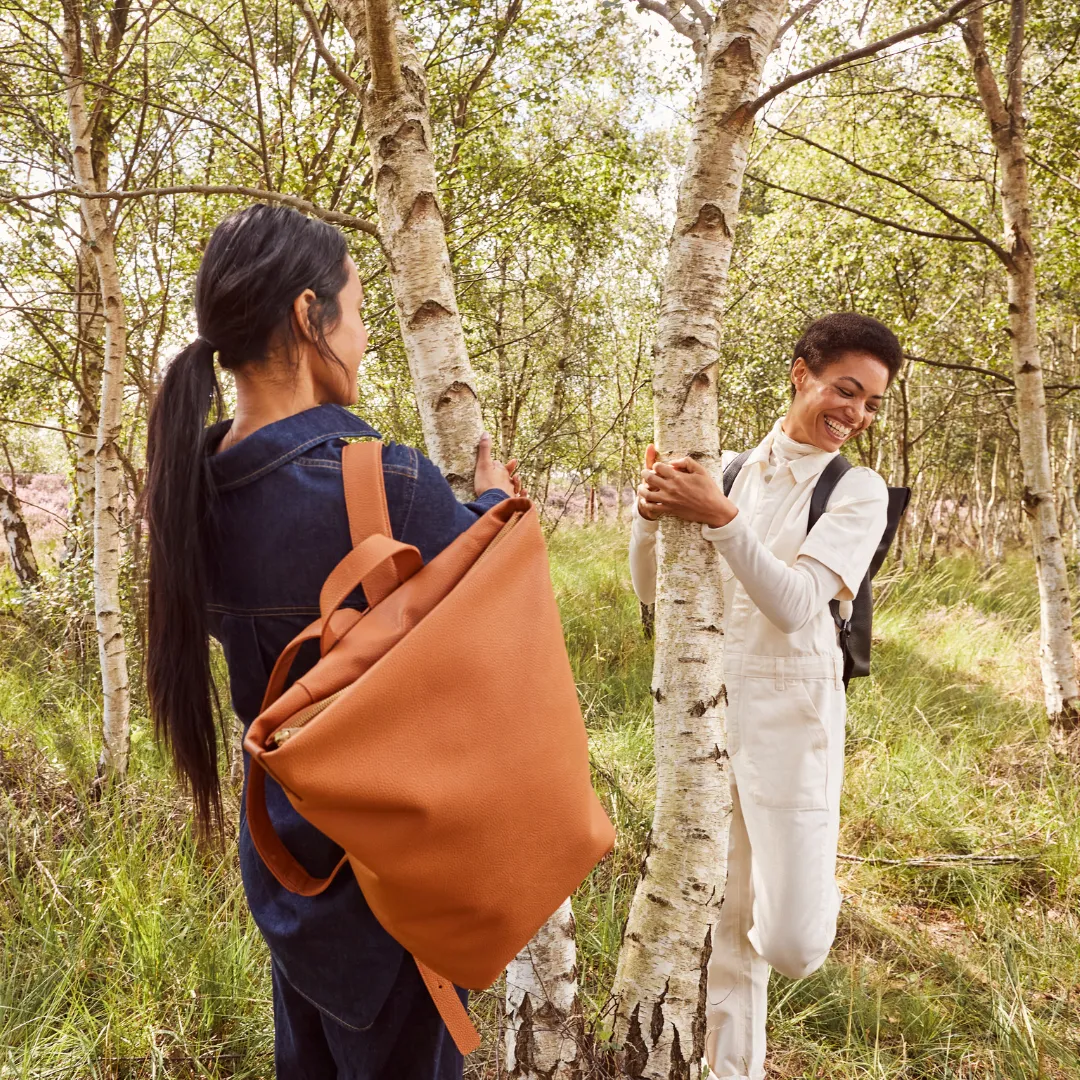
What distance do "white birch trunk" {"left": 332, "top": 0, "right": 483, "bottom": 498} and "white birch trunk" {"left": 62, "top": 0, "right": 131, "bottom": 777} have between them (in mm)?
2641

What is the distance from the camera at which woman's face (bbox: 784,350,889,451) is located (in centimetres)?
233

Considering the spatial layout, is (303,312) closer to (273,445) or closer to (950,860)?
(273,445)

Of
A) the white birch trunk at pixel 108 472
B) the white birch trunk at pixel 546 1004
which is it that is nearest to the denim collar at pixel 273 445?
the white birch trunk at pixel 546 1004

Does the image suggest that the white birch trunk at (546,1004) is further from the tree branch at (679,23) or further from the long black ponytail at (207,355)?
the tree branch at (679,23)

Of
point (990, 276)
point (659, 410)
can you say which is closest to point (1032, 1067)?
point (659, 410)

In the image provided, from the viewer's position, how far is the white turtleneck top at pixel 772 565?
1940 millimetres

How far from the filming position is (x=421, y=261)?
69.8 inches

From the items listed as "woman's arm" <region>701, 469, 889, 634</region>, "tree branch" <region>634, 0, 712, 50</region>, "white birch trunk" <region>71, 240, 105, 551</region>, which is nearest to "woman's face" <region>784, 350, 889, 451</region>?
"woman's arm" <region>701, 469, 889, 634</region>

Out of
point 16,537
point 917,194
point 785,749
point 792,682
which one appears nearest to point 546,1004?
point 785,749

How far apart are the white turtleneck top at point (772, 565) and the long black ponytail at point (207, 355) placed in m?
1.12

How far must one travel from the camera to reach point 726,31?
1.95 m

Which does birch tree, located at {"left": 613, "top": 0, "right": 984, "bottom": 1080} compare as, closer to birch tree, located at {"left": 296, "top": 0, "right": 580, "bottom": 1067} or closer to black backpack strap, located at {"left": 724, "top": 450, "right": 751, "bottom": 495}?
birch tree, located at {"left": 296, "top": 0, "right": 580, "bottom": 1067}

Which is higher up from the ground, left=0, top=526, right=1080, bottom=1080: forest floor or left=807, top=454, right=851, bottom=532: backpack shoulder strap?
left=807, top=454, right=851, bottom=532: backpack shoulder strap

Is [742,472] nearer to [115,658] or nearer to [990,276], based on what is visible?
[115,658]
